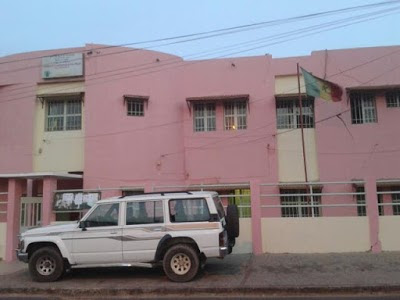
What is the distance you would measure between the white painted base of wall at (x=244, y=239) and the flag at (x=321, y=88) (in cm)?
739

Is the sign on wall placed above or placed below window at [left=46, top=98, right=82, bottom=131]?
below

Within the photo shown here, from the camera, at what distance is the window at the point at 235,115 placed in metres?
21.2

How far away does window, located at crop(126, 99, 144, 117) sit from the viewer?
21.3 meters

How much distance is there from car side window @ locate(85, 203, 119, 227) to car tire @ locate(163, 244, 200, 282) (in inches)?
55.3

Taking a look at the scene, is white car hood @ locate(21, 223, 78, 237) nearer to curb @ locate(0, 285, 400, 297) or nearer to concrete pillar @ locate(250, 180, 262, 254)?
curb @ locate(0, 285, 400, 297)

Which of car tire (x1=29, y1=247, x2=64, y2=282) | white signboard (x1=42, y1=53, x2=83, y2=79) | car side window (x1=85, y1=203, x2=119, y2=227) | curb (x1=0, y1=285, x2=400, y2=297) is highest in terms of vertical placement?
white signboard (x1=42, y1=53, x2=83, y2=79)

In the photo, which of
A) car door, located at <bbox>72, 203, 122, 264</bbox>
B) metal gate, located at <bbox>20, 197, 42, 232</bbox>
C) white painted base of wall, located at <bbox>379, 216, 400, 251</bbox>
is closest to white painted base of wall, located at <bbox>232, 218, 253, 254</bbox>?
white painted base of wall, located at <bbox>379, 216, 400, 251</bbox>

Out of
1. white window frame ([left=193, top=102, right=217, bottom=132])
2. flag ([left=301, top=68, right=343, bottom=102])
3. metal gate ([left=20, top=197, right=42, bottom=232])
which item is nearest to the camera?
metal gate ([left=20, top=197, right=42, bottom=232])

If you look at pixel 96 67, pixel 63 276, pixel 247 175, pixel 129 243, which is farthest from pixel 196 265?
pixel 96 67

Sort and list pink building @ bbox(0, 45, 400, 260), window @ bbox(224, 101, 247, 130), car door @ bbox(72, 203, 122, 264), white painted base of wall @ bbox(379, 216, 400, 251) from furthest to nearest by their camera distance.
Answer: window @ bbox(224, 101, 247, 130)
pink building @ bbox(0, 45, 400, 260)
white painted base of wall @ bbox(379, 216, 400, 251)
car door @ bbox(72, 203, 122, 264)

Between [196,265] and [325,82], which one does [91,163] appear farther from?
[196,265]

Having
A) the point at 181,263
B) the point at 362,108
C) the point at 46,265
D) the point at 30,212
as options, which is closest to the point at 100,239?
the point at 46,265

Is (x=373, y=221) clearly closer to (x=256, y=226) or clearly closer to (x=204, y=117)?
(x=256, y=226)

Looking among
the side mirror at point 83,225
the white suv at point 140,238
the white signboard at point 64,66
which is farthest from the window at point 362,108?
the side mirror at point 83,225
